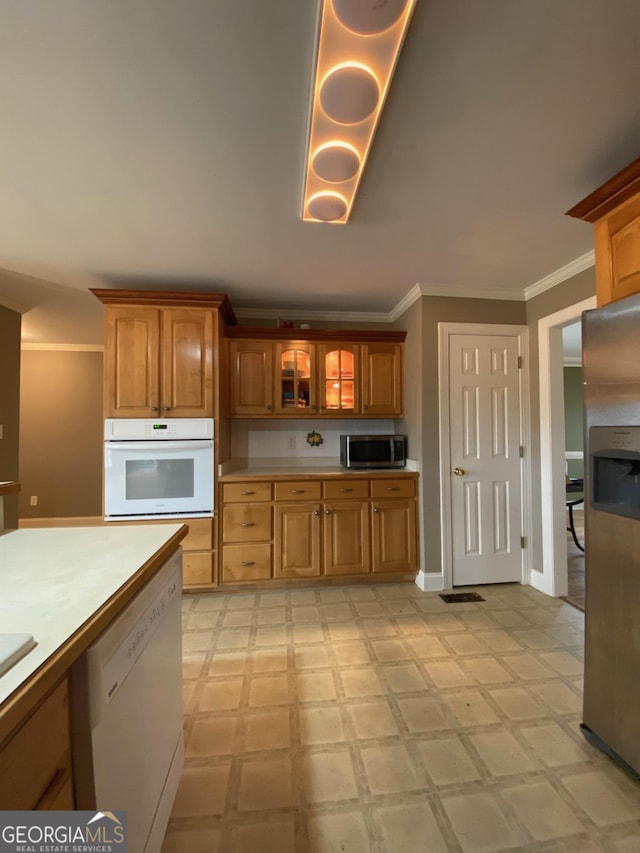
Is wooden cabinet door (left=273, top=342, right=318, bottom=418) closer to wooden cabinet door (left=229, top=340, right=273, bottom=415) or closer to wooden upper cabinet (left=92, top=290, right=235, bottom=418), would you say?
wooden cabinet door (left=229, top=340, right=273, bottom=415)

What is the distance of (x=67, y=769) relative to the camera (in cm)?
67

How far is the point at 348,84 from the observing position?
3.57 ft

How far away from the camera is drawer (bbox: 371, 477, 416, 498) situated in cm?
292

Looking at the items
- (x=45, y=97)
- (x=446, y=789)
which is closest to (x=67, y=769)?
(x=446, y=789)

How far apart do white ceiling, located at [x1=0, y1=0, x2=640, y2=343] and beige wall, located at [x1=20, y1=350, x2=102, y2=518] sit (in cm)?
268

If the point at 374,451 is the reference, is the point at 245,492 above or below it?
below

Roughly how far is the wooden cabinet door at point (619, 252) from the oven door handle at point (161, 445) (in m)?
2.46

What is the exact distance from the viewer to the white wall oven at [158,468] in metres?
2.61

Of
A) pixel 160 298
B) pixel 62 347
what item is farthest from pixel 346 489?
pixel 62 347

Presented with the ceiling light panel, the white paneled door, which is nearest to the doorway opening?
the white paneled door

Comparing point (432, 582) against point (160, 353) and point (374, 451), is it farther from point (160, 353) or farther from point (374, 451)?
→ point (160, 353)

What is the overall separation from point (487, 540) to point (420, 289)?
6.72ft

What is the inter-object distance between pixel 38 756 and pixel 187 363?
8.01ft

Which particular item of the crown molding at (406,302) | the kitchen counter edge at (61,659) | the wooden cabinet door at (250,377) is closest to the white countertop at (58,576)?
the kitchen counter edge at (61,659)
